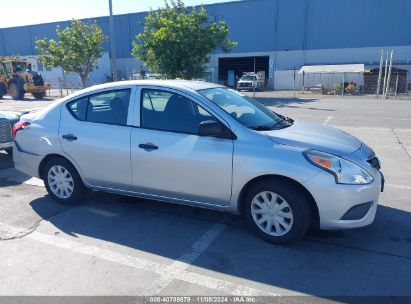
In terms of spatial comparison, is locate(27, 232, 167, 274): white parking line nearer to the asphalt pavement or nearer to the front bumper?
the asphalt pavement

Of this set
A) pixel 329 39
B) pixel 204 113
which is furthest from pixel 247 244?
pixel 329 39

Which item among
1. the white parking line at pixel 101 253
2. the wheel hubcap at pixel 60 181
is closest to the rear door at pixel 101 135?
the wheel hubcap at pixel 60 181

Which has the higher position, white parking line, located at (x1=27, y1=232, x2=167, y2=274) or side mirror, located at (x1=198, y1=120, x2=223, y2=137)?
side mirror, located at (x1=198, y1=120, x2=223, y2=137)

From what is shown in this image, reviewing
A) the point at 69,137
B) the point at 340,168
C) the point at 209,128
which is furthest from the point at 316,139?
the point at 69,137

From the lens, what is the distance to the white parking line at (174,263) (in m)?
3.05

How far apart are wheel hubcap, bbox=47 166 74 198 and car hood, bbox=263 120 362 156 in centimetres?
271

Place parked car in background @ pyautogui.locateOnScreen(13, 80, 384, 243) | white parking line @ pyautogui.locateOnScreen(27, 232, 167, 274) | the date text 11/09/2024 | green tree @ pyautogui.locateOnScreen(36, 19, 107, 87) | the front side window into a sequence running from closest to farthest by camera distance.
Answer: the date text 11/09/2024 < white parking line @ pyautogui.locateOnScreen(27, 232, 167, 274) < parked car in background @ pyautogui.locateOnScreen(13, 80, 384, 243) < the front side window < green tree @ pyautogui.locateOnScreen(36, 19, 107, 87)

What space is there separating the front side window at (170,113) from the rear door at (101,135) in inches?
8.9

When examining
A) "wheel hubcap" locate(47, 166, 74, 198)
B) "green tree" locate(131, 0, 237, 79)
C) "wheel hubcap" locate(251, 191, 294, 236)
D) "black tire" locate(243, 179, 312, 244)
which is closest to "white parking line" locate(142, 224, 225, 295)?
"wheel hubcap" locate(251, 191, 294, 236)

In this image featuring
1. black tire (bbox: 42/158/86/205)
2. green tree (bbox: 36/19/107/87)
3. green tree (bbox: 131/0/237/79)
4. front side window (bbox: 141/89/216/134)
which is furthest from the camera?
green tree (bbox: 36/19/107/87)

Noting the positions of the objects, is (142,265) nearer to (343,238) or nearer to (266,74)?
(343,238)

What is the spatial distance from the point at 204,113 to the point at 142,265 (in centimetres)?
168

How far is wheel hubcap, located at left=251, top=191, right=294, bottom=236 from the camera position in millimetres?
3635

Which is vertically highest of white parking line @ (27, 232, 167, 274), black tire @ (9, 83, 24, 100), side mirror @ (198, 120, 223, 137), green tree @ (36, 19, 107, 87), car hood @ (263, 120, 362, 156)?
green tree @ (36, 19, 107, 87)
